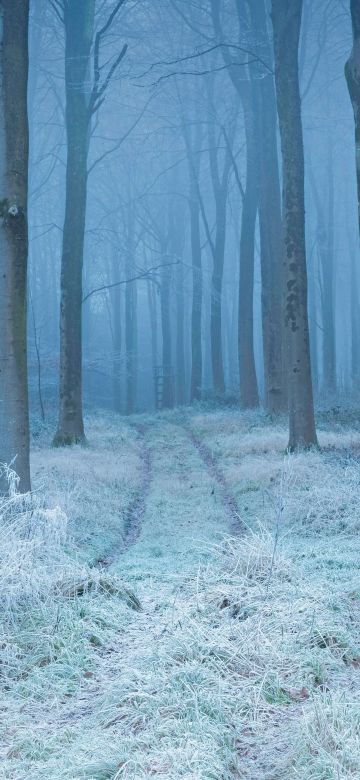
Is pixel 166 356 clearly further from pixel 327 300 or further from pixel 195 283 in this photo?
pixel 327 300

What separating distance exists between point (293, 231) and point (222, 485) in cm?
472

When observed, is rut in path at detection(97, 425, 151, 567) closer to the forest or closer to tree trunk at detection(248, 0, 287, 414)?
the forest

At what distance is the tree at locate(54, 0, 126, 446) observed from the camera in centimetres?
1606

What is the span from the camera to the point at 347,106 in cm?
3359

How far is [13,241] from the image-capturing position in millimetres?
8180

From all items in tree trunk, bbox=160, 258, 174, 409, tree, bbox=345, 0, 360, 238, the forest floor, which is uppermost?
tree, bbox=345, 0, 360, 238

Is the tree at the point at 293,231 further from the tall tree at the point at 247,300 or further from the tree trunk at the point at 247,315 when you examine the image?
the tree trunk at the point at 247,315

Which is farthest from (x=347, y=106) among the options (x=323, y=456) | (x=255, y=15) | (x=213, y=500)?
(x=213, y=500)

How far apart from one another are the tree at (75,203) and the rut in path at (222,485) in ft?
8.46

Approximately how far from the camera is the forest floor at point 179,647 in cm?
349

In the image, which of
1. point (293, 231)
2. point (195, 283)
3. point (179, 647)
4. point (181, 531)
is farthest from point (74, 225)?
point (195, 283)

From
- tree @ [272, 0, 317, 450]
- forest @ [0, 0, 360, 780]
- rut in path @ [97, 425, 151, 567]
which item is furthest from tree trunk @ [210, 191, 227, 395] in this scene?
tree @ [272, 0, 317, 450]

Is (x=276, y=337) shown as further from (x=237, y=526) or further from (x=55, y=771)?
(x=55, y=771)

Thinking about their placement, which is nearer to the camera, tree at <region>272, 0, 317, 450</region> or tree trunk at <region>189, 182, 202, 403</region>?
tree at <region>272, 0, 317, 450</region>
